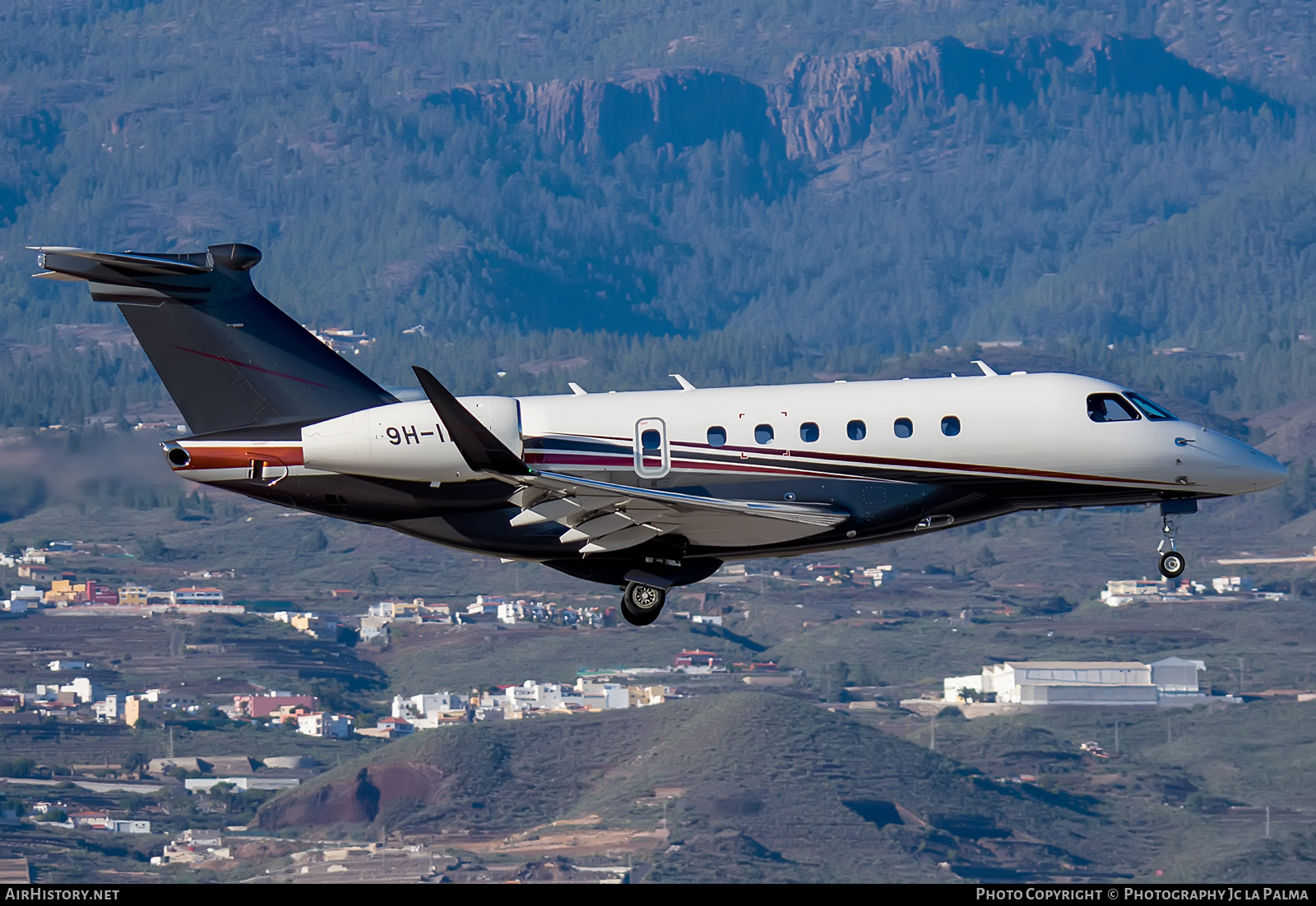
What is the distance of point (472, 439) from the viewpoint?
35.2 m

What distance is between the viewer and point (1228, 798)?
630 ft

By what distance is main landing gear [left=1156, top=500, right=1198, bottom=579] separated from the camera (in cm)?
3862

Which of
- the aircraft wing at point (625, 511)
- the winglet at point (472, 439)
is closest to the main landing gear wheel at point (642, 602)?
the aircraft wing at point (625, 511)

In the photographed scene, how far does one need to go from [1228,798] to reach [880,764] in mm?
29909

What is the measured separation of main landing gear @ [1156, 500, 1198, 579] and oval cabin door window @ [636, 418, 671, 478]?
8.75 metres

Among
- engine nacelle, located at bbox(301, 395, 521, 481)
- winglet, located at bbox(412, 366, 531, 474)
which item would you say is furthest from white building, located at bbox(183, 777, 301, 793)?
winglet, located at bbox(412, 366, 531, 474)

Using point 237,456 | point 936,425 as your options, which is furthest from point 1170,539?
point 237,456

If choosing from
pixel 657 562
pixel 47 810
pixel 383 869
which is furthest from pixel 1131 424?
pixel 47 810

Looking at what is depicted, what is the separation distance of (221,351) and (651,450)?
782 cm

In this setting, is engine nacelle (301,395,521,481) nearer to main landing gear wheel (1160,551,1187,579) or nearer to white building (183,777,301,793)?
main landing gear wheel (1160,551,1187,579)

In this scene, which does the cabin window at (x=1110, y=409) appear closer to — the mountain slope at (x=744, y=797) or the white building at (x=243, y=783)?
the mountain slope at (x=744, y=797)

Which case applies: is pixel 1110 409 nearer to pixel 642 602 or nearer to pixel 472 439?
pixel 642 602
